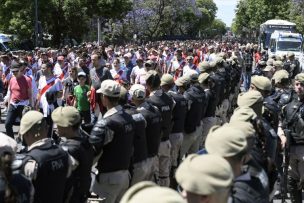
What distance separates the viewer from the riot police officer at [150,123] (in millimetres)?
7066

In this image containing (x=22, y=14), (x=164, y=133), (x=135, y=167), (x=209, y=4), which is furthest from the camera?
(x=209, y=4)

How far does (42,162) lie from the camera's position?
4.53 metres

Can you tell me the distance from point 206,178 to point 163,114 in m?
5.03

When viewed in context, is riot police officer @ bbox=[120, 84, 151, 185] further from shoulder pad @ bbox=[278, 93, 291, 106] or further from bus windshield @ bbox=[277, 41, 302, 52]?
bus windshield @ bbox=[277, 41, 302, 52]

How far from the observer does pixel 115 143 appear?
19.5 feet

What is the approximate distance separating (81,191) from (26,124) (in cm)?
111

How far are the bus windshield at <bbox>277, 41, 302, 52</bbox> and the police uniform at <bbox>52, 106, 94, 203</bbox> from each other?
3044 cm

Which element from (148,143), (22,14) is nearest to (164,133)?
(148,143)

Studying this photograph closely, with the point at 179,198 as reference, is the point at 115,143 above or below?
below

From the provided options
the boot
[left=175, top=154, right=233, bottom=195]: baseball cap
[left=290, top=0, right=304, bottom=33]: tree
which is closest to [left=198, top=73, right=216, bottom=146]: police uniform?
the boot

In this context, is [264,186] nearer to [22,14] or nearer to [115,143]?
[115,143]

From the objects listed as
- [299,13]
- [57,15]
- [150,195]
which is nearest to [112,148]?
[150,195]

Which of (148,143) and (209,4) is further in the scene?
(209,4)

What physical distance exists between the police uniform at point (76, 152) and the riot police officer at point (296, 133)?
3.14 metres
